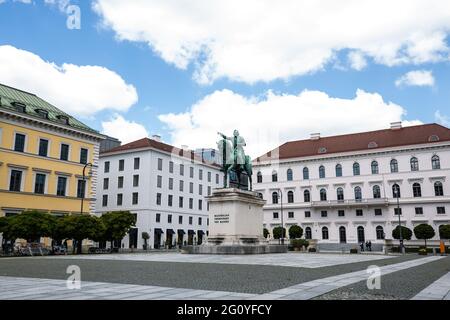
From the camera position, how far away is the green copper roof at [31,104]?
46.3 metres

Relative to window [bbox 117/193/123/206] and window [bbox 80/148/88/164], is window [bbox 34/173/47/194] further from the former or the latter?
window [bbox 117/193/123/206]

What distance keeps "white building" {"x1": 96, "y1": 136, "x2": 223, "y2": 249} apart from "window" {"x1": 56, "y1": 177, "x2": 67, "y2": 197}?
15910 millimetres

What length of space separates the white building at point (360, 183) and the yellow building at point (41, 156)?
42.1 metres

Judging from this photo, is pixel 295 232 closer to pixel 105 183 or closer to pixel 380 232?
pixel 380 232

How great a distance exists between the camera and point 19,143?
45312 millimetres

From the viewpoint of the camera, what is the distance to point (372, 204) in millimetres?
72312

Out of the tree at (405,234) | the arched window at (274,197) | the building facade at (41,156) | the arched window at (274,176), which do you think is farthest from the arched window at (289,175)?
the building facade at (41,156)

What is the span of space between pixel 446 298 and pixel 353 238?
67530mm

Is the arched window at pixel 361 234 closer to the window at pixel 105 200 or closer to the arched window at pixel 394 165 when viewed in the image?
the arched window at pixel 394 165

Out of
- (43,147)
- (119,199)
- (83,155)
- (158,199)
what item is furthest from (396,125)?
(43,147)

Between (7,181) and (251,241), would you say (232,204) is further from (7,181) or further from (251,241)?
(7,181)

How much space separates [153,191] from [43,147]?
68.9 feet
